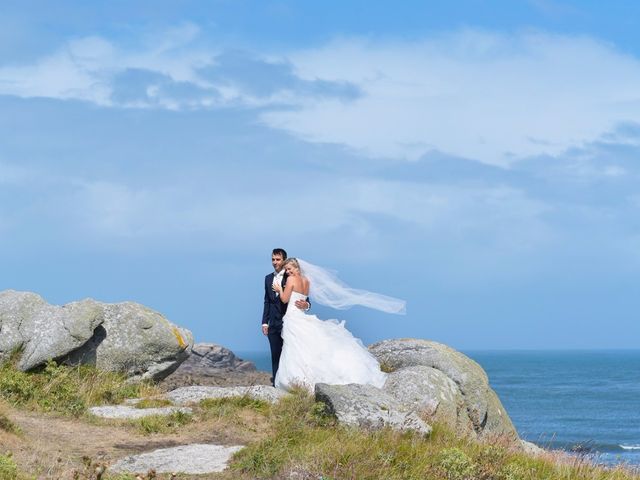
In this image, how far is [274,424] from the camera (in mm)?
16031

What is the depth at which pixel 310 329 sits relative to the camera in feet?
65.6

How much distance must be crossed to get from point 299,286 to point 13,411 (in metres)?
6.41

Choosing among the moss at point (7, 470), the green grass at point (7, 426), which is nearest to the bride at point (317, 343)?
the green grass at point (7, 426)

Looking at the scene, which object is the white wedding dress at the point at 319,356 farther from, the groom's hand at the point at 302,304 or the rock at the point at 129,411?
the rock at the point at 129,411

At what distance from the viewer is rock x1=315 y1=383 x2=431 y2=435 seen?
14773mm

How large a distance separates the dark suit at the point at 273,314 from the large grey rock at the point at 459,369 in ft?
8.14

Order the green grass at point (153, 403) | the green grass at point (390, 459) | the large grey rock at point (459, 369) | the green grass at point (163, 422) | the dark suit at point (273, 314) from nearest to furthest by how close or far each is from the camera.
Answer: the green grass at point (390, 459) → the green grass at point (163, 422) → the green grass at point (153, 403) → the large grey rock at point (459, 369) → the dark suit at point (273, 314)

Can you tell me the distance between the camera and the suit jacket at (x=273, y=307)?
20.6 metres

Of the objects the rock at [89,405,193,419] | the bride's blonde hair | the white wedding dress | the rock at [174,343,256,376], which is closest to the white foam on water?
the rock at [174,343,256,376]

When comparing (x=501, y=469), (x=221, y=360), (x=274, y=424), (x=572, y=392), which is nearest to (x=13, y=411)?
(x=274, y=424)

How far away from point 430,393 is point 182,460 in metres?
6.71

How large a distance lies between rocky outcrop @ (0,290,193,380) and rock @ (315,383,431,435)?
7100 mm

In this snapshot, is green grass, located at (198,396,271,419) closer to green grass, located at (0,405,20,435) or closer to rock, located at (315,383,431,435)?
rock, located at (315,383,431,435)

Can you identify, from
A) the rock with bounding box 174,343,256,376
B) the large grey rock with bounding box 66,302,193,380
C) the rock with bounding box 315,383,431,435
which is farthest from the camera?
the rock with bounding box 174,343,256,376
